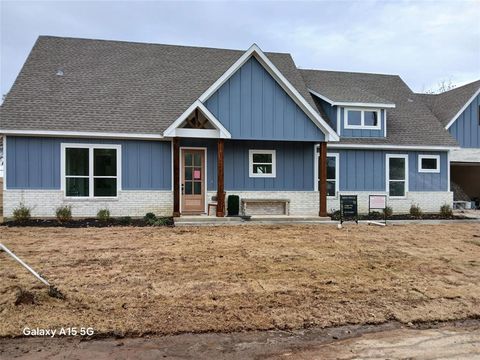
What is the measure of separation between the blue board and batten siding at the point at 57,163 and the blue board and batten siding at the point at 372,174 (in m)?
7.02

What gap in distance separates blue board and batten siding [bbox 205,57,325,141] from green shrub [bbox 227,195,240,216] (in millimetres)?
2147

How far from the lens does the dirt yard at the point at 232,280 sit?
4891 mm

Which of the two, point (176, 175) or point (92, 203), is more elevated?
point (176, 175)

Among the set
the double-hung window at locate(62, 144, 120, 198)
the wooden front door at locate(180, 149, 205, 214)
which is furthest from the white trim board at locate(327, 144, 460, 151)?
the double-hung window at locate(62, 144, 120, 198)

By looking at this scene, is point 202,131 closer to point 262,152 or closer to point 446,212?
point 262,152

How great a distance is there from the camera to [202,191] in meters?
14.8

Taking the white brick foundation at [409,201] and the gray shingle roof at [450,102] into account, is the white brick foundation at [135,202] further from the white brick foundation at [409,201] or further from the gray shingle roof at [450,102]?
the gray shingle roof at [450,102]

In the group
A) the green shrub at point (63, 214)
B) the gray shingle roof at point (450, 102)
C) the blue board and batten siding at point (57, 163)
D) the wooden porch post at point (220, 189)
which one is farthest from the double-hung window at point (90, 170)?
the gray shingle roof at point (450, 102)

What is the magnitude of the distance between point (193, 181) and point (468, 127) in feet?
47.3

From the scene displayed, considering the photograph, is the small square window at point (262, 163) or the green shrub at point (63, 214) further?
the small square window at point (262, 163)

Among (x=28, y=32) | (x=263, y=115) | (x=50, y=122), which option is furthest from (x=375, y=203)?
(x=28, y=32)

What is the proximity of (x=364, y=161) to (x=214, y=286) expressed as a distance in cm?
1218

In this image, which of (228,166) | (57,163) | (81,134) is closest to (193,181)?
(228,166)

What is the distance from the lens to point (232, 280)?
6.48 metres
